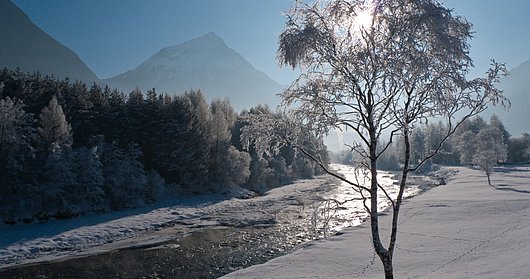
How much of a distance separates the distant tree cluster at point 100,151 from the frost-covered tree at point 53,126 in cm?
10

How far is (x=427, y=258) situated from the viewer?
19.2 meters

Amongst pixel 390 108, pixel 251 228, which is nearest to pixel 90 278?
pixel 251 228

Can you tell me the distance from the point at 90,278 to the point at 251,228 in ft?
54.1

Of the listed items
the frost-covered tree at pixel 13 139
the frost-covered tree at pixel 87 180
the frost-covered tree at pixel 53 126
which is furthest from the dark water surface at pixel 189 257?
the frost-covered tree at pixel 53 126

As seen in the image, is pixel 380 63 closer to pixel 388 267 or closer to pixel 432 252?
pixel 388 267

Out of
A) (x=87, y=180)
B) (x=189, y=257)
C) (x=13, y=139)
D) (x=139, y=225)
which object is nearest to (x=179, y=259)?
(x=189, y=257)

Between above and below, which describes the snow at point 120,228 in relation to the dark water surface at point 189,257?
above

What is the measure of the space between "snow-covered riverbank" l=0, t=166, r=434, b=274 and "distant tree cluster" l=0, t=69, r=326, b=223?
3.90 metres

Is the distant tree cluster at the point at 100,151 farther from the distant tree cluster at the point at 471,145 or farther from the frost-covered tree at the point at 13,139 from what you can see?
the distant tree cluster at the point at 471,145

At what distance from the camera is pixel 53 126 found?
4075 cm

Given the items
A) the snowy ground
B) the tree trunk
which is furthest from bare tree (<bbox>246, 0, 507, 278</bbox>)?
the snowy ground

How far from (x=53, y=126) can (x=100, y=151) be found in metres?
7.40

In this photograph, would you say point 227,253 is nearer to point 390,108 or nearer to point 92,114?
point 390,108

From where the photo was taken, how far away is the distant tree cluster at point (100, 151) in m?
37.7
